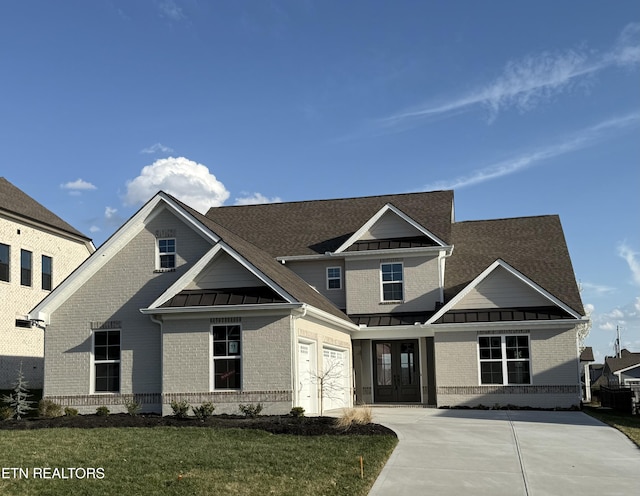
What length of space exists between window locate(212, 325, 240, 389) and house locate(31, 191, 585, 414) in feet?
0.11

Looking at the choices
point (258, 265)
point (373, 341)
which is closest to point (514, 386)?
point (373, 341)

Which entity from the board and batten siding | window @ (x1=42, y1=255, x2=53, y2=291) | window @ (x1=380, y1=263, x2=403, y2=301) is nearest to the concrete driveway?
the board and batten siding

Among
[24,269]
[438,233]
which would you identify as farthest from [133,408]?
[24,269]

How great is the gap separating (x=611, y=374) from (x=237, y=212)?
5697 centimetres

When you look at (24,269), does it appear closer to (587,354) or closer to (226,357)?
(226,357)

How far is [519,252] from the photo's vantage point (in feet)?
96.1

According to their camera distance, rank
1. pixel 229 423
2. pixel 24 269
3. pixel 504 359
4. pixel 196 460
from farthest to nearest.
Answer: pixel 24 269, pixel 504 359, pixel 229 423, pixel 196 460

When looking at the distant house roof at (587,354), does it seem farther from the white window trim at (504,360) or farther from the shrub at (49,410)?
the shrub at (49,410)

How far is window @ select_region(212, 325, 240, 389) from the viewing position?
2017cm

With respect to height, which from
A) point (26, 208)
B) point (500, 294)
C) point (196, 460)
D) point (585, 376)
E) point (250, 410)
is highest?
point (26, 208)

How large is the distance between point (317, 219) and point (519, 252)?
8.84 metres

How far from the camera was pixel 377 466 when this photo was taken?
11.8 metres

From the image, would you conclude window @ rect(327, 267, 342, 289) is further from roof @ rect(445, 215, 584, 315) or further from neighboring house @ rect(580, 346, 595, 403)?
neighboring house @ rect(580, 346, 595, 403)

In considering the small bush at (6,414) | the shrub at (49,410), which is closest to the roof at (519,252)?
the shrub at (49,410)
